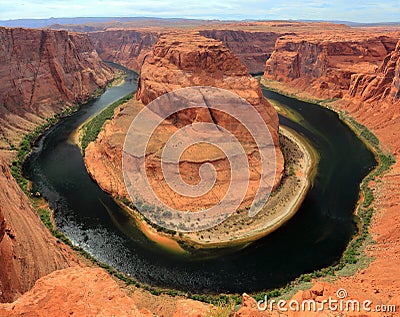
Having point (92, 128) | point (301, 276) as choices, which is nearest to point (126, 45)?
point (92, 128)

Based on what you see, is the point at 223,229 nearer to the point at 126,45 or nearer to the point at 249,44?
the point at 249,44

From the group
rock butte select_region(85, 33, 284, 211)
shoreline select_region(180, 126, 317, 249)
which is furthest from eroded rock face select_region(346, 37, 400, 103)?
rock butte select_region(85, 33, 284, 211)

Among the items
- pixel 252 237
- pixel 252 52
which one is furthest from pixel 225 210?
pixel 252 52

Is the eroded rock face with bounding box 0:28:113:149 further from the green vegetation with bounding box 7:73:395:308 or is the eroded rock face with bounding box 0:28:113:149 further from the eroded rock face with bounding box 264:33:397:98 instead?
the eroded rock face with bounding box 264:33:397:98

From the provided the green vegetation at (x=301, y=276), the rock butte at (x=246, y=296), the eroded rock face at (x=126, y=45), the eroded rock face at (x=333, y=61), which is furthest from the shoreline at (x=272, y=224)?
the eroded rock face at (x=126, y=45)

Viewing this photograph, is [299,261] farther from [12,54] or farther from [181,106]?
[12,54]

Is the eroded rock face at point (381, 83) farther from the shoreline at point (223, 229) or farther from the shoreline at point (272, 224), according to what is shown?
the shoreline at point (223, 229)
